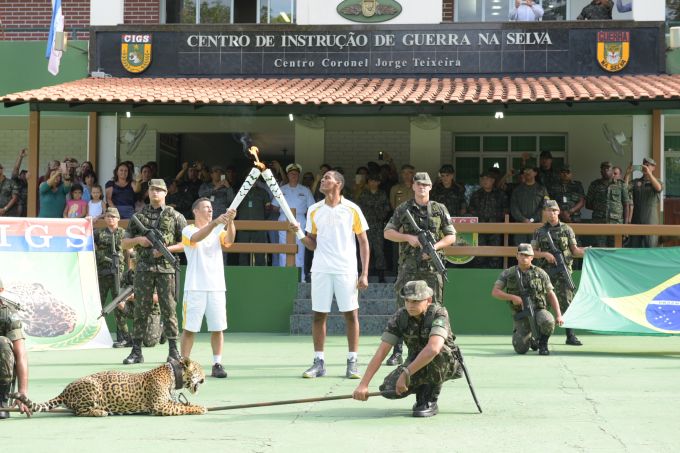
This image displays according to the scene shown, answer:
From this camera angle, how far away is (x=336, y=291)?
10.2 metres

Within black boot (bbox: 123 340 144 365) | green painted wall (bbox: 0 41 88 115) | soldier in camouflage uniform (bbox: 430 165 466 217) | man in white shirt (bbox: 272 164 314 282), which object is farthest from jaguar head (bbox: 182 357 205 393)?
green painted wall (bbox: 0 41 88 115)

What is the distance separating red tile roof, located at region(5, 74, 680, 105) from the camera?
16797 millimetres

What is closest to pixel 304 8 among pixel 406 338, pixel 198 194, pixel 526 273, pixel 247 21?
pixel 247 21

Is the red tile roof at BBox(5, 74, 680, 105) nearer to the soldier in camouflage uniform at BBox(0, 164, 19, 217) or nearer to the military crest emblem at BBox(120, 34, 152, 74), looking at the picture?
the military crest emblem at BBox(120, 34, 152, 74)

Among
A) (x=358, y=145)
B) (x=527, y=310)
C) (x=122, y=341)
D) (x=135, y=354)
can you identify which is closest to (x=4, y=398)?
(x=135, y=354)

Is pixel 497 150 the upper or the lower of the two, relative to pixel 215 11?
lower

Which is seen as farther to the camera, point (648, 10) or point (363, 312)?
point (648, 10)

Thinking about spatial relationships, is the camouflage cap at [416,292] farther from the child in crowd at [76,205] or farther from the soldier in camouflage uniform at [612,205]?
the child in crowd at [76,205]

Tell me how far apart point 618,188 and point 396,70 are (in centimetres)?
478

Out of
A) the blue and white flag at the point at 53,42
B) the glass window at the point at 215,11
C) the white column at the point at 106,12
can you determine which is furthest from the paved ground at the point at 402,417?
the glass window at the point at 215,11

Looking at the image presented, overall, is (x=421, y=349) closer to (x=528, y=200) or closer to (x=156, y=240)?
(x=156, y=240)

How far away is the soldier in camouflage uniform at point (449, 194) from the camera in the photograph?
1672cm

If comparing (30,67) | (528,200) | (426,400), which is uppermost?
(30,67)

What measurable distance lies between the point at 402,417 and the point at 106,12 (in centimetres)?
1419
